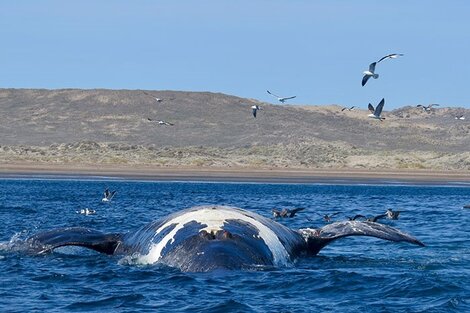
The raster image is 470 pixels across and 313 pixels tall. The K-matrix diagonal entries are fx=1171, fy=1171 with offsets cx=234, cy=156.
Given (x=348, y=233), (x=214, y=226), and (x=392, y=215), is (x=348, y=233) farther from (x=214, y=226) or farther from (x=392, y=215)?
(x=392, y=215)

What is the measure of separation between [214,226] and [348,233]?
2537 millimetres

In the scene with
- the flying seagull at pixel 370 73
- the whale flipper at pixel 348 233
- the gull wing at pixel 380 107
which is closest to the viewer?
the whale flipper at pixel 348 233

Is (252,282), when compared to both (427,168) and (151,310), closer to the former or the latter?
(151,310)

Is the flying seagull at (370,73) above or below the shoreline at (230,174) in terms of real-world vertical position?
above

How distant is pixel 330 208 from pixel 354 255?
21.4 m

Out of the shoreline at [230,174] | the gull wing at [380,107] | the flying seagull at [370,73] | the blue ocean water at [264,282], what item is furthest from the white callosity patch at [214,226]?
the shoreline at [230,174]

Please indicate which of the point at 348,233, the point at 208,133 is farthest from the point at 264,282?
the point at 208,133

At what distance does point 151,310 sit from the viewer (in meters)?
14.1

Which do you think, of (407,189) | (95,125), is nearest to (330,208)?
(407,189)

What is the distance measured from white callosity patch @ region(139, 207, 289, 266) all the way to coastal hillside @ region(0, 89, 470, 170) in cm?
6670

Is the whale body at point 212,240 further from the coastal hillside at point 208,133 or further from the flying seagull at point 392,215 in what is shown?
the coastal hillside at point 208,133

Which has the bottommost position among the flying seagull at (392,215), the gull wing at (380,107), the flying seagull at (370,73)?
the flying seagull at (392,215)

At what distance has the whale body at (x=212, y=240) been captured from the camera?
15984 mm

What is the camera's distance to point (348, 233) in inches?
Result: 721
